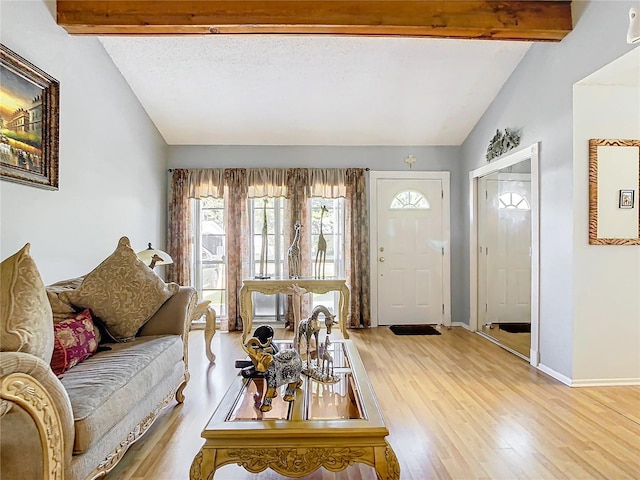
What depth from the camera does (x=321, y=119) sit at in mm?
4680

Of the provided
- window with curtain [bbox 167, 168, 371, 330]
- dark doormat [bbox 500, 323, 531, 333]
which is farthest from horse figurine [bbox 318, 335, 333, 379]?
window with curtain [bbox 167, 168, 371, 330]

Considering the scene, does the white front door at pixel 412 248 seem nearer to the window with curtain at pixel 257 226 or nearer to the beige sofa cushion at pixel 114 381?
the window with curtain at pixel 257 226

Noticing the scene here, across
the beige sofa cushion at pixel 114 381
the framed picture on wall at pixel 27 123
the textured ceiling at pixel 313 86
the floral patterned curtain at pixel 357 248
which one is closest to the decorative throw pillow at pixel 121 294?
the beige sofa cushion at pixel 114 381

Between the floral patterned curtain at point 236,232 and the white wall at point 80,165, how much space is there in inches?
37.7

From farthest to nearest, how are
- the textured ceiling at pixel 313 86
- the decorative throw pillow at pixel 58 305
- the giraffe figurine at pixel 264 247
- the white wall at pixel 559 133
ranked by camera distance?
the giraffe figurine at pixel 264 247 → the textured ceiling at pixel 313 86 → the white wall at pixel 559 133 → the decorative throw pillow at pixel 58 305

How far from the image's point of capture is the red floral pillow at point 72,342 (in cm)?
194

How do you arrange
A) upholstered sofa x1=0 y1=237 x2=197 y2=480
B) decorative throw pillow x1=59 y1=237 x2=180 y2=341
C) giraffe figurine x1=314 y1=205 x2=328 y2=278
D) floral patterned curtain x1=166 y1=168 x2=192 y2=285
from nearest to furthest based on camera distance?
upholstered sofa x1=0 y1=237 x2=197 y2=480
decorative throw pillow x1=59 y1=237 x2=180 y2=341
giraffe figurine x1=314 y1=205 x2=328 y2=278
floral patterned curtain x1=166 y1=168 x2=192 y2=285

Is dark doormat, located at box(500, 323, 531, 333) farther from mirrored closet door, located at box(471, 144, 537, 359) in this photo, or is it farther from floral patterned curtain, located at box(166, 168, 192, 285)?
floral patterned curtain, located at box(166, 168, 192, 285)

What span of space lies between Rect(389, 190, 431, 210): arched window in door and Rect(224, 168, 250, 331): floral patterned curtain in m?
1.92

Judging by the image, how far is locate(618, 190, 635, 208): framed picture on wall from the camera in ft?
10.1

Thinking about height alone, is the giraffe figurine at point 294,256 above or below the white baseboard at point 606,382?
above

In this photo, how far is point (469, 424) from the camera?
93.7 inches

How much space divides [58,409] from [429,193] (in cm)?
464

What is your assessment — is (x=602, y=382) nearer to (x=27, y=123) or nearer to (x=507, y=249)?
(x=507, y=249)
